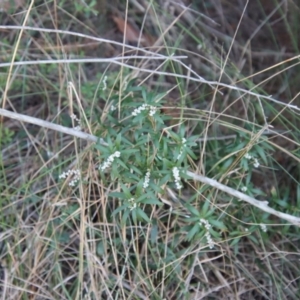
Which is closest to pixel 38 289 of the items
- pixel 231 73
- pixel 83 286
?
pixel 83 286

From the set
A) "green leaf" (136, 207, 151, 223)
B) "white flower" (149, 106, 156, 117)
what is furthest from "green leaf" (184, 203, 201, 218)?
"white flower" (149, 106, 156, 117)

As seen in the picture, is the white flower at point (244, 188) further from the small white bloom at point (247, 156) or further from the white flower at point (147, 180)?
the white flower at point (147, 180)

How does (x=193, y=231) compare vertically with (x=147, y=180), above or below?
below

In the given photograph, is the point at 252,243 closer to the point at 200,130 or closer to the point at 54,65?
the point at 200,130

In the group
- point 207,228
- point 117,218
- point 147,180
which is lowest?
point 117,218

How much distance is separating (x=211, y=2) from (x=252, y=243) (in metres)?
0.83

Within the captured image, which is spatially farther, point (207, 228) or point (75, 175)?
point (75, 175)

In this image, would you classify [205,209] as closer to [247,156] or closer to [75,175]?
[247,156]

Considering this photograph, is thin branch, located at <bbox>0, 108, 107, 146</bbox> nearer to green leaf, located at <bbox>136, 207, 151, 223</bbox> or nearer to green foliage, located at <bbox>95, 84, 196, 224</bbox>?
green foliage, located at <bbox>95, 84, 196, 224</bbox>

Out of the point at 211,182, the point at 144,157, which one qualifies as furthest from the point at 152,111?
the point at 211,182

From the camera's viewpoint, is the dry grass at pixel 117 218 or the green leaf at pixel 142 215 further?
the dry grass at pixel 117 218

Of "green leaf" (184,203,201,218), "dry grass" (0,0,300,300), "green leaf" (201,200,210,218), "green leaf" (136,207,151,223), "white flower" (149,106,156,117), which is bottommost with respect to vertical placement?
"dry grass" (0,0,300,300)

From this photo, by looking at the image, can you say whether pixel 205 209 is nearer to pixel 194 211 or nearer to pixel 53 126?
pixel 194 211

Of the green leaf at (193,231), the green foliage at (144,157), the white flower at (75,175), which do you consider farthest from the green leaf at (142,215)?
the white flower at (75,175)
